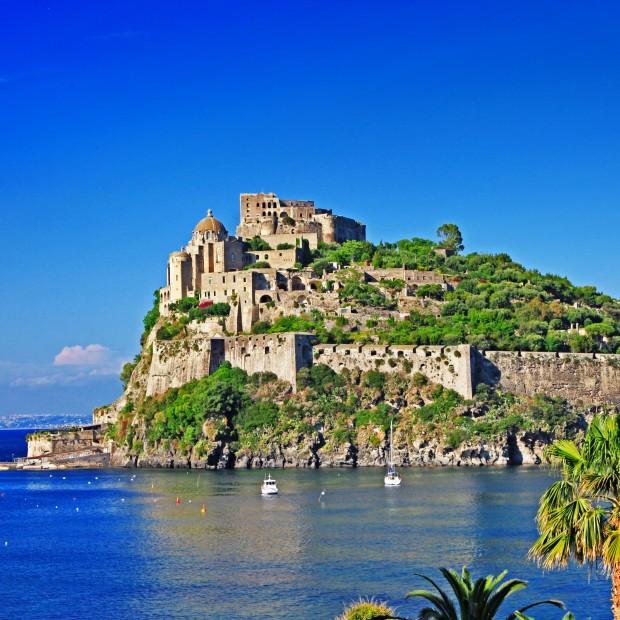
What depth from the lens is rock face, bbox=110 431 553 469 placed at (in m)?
71.9

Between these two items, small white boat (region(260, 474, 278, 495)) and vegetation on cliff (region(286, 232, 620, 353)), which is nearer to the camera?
small white boat (region(260, 474, 278, 495))

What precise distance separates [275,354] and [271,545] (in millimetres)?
35409

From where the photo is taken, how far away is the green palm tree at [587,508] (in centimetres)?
1672

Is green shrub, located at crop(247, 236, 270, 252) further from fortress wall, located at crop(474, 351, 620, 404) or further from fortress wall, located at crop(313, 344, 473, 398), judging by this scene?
fortress wall, located at crop(474, 351, 620, 404)

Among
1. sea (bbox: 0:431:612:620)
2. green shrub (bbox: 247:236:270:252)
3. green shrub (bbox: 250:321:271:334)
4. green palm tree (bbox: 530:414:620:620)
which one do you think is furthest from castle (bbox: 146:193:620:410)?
green palm tree (bbox: 530:414:620:620)

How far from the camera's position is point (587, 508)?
55.6 feet

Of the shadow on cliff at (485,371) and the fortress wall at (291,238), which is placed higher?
the fortress wall at (291,238)

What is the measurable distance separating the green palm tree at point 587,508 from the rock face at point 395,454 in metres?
54.2

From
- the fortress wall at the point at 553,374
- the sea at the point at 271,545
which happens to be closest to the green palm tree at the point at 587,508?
the sea at the point at 271,545

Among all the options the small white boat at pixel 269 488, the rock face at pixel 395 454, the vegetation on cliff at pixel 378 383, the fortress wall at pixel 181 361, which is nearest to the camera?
the small white boat at pixel 269 488

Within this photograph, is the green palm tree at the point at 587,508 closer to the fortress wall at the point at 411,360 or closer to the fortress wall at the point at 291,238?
the fortress wall at the point at 411,360

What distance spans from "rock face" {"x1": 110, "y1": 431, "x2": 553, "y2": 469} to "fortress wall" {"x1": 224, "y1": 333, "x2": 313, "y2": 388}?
5.02m

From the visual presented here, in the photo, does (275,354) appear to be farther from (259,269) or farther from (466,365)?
(466,365)

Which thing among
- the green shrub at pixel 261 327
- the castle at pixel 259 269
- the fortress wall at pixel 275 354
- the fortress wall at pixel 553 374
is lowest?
the fortress wall at pixel 553 374
